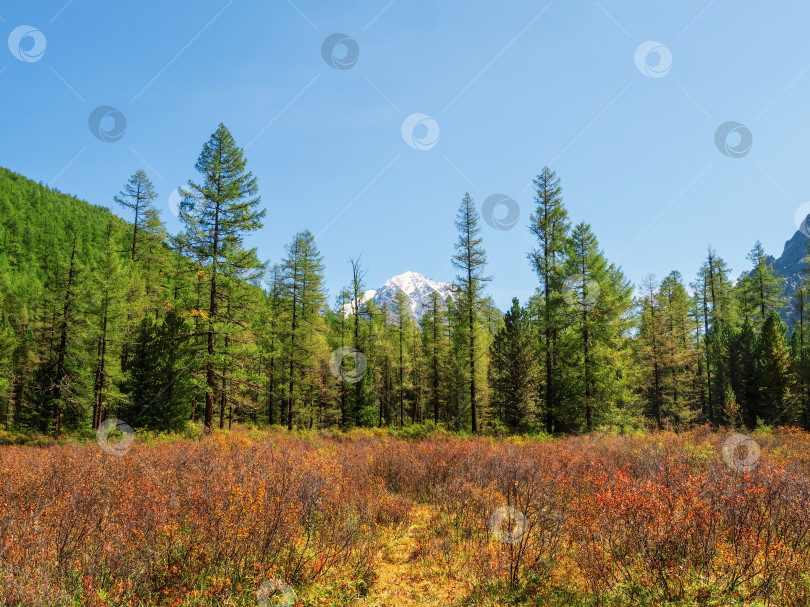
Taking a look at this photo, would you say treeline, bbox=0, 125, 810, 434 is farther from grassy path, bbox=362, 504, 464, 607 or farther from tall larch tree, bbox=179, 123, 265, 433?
grassy path, bbox=362, 504, 464, 607

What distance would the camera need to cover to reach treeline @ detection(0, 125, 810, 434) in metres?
18.7

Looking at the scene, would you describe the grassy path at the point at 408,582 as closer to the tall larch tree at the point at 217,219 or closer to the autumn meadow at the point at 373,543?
the autumn meadow at the point at 373,543

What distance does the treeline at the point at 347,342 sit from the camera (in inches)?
734

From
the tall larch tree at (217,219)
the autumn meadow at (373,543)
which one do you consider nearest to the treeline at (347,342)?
the tall larch tree at (217,219)

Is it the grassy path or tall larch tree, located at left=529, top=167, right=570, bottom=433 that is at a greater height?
tall larch tree, located at left=529, top=167, right=570, bottom=433

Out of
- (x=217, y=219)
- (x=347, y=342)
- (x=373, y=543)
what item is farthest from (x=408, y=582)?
(x=347, y=342)

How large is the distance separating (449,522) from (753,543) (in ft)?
13.9

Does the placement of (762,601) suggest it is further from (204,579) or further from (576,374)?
(576,374)

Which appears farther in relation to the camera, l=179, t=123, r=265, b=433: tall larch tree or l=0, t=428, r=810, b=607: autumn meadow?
l=179, t=123, r=265, b=433: tall larch tree

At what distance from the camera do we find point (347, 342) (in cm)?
3406

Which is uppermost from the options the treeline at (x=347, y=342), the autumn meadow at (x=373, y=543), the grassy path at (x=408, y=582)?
the treeline at (x=347, y=342)

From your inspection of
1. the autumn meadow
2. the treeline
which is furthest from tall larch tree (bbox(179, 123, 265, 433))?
the autumn meadow

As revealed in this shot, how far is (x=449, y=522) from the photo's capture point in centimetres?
694

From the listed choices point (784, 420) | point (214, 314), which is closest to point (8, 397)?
point (214, 314)
